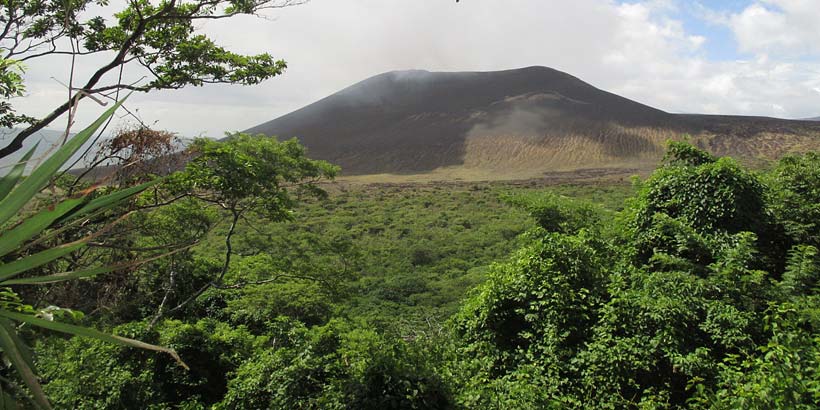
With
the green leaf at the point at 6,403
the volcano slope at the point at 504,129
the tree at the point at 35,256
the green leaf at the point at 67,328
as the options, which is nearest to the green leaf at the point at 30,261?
the tree at the point at 35,256

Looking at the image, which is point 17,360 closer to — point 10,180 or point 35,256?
point 35,256

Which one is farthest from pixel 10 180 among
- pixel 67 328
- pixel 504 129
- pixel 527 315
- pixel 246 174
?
pixel 504 129

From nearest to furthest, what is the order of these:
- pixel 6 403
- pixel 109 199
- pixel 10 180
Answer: pixel 6 403 < pixel 109 199 < pixel 10 180

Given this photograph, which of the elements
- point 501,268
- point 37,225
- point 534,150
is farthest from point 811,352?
point 534,150

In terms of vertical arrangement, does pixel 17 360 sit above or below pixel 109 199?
below

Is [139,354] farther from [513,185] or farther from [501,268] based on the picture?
[513,185]

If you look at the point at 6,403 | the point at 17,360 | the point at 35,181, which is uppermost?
the point at 35,181
